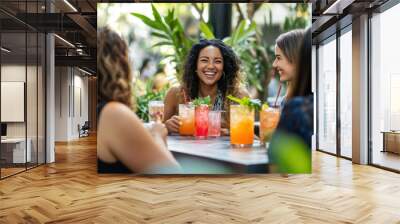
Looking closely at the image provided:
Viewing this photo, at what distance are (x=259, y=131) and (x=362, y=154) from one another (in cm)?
438

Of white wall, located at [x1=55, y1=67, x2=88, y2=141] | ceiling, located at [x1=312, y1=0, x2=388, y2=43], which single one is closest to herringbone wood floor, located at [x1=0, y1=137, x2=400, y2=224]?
ceiling, located at [x1=312, y1=0, x2=388, y2=43]

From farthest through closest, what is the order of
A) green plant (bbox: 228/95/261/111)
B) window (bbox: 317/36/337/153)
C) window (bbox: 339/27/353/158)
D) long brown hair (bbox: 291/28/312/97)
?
window (bbox: 317/36/337/153)
window (bbox: 339/27/353/158)
green plant (bbox: 228/95/261/111)
long brown hair (bbox: 291/28/312/97)

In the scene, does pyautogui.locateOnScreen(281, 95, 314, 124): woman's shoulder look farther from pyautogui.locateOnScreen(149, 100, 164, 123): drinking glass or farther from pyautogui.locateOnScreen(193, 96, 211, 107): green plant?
pyautogui.locateOnScreen(149, 100, 164, 123): drinking glass

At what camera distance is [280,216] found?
3809mm

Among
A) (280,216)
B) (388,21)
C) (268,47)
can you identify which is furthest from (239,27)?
(388,21)

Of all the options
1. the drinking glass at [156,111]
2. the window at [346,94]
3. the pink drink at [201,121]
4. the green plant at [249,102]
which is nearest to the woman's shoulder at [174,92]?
the drinking glass at [156,111]

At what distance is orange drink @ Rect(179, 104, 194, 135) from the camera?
3945 millimetres

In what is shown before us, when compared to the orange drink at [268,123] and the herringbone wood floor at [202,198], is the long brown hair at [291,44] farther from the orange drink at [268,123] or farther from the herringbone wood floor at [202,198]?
the herringbone wood floor at [202,198]

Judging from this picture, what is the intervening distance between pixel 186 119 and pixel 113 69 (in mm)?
832

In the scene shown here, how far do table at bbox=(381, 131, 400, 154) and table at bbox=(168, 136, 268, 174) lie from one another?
142 inches

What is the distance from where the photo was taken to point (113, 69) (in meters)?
3.72

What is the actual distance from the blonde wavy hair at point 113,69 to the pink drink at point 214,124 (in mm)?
766

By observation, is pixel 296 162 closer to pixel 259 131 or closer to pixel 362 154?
pixel 259 131

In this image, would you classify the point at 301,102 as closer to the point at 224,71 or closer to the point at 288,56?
the point at 288,56
